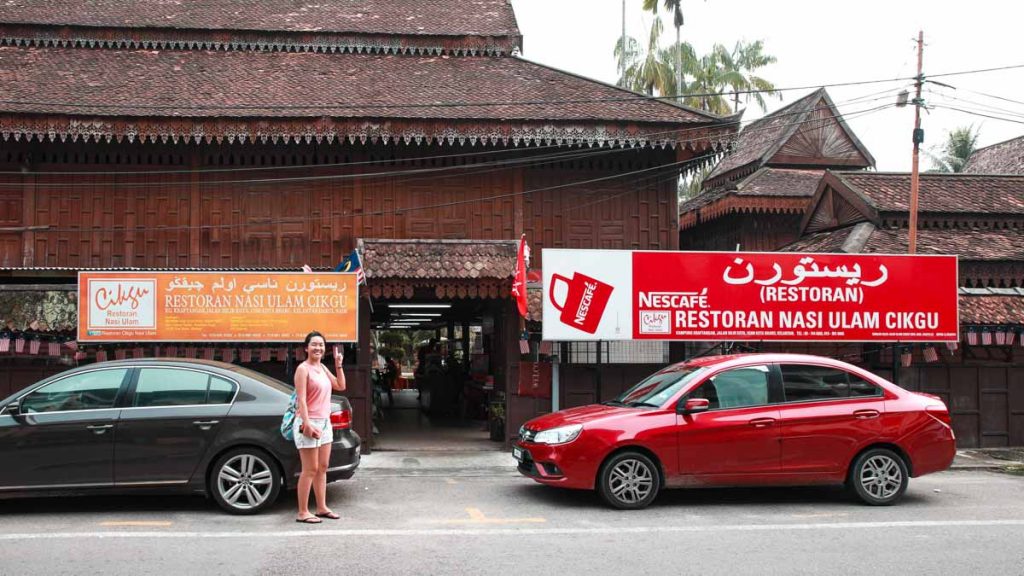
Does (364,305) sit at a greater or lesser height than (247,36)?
lesser

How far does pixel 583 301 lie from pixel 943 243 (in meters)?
7.22

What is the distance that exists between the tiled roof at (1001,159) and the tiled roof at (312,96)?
43.2ft

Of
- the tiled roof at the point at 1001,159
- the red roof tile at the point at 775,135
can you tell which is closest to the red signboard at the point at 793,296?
the red roof tile at the point at 775,135

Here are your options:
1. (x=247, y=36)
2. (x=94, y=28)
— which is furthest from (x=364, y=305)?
(x=94, y=28)

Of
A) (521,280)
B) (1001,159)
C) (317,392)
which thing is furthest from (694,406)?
(1001,159)

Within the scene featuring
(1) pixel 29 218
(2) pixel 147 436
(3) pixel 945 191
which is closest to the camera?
(2) pixel 147 436

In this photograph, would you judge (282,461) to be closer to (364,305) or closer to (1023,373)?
(364,305)

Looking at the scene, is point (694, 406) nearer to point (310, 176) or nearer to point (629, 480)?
point (629, 480)

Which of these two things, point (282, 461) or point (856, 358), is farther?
point (856, 358)

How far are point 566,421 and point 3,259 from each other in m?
10.1

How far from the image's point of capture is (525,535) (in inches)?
295

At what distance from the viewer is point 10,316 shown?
12.0m

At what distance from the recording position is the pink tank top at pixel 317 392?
7836 millimetres

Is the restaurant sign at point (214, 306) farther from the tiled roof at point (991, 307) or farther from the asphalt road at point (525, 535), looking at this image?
the tiled roof at point (991, 307)
